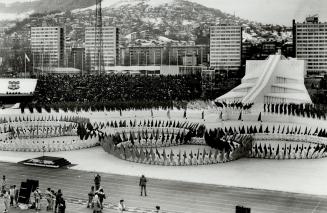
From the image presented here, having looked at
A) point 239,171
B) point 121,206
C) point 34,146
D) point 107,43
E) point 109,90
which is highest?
point 107,43

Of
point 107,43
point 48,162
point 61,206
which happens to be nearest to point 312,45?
point 107,43

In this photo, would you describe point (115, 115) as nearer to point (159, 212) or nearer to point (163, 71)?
point (159, 212)

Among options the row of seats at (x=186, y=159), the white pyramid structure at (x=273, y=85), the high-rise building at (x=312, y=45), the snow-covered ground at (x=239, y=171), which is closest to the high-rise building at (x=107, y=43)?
the high-rise building at (x=312, y=45)

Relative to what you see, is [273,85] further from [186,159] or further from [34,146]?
[34,146]

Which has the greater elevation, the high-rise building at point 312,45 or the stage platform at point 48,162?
the high-rise building at point 312,45

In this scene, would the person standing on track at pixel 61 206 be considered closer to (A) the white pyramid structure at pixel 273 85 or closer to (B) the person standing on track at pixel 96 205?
(B) the person standing on track at pixel 96 205

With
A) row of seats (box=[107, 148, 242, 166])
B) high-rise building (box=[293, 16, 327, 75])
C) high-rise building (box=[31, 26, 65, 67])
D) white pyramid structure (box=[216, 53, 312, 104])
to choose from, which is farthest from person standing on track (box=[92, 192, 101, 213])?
high-rise building (box=[31, 26, 65, 67])
